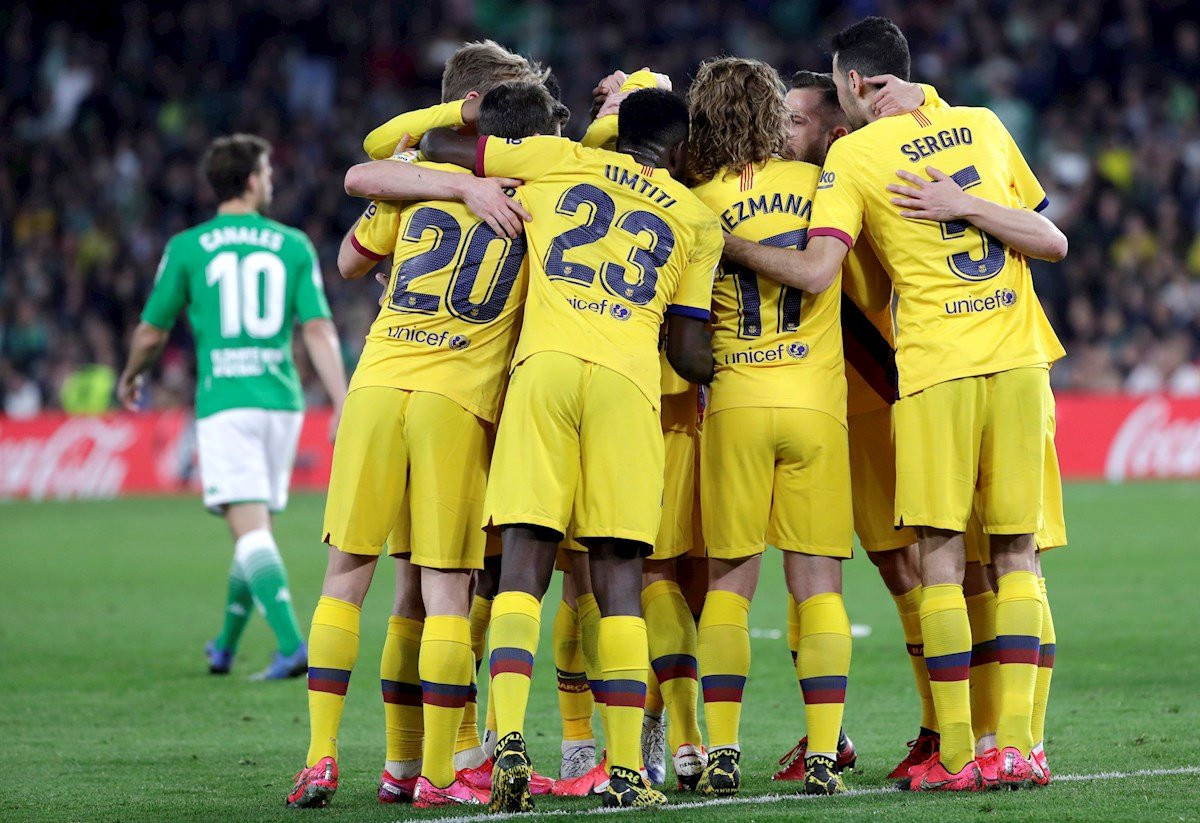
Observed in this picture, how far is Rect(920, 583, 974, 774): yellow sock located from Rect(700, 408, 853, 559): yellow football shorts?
0.39m

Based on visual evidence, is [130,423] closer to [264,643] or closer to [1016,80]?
[264,643]

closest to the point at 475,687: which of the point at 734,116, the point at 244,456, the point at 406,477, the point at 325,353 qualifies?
the point at 406,477

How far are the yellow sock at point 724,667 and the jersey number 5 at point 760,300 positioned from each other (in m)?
0.96

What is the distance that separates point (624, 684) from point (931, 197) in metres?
1.95

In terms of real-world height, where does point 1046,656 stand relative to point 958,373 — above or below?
below

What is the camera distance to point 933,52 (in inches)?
976

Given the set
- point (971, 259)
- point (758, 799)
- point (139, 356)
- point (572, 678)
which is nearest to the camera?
point (758, 799)

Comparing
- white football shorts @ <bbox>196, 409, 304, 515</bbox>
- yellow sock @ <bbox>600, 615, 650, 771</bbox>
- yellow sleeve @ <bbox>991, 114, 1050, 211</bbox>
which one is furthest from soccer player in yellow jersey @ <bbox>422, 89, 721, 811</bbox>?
white football shorts @ <bbox>196, 409, 304, 515</bbox>

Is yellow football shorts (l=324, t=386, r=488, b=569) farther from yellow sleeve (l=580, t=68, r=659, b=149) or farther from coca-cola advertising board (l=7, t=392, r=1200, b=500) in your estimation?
coca-cola advertising board (l=7, t=392, r=1200, b=500)

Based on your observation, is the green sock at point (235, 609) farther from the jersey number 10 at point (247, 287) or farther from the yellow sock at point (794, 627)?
the yellow sock at point (794, 627)

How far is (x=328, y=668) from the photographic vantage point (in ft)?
17.6

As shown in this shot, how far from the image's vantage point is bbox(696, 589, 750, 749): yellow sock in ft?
17.9

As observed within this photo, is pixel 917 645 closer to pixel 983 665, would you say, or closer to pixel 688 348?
pixel 983 665

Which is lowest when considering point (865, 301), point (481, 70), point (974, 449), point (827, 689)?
point (827, 689)
